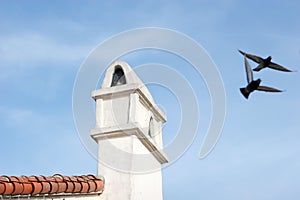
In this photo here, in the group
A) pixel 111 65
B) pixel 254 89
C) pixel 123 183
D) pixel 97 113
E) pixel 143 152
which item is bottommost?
pixel 254 89

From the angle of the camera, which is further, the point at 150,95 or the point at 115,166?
the point at 150,95

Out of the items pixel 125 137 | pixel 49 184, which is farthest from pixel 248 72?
pixel 125 137

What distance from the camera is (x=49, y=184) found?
5348 mm

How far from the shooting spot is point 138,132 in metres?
6.38

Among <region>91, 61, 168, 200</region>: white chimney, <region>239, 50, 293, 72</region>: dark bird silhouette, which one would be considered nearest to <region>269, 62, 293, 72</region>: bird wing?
<region>239, 50, 293, 72</region>: dark bird silhouette

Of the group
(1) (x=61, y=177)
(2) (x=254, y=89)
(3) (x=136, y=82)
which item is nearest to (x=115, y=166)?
(1) (x=61, y=177)

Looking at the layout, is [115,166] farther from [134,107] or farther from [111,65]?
[111,65]

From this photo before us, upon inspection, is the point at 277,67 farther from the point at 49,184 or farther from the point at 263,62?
the point at 49,184

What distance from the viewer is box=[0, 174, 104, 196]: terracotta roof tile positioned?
16.3 ft

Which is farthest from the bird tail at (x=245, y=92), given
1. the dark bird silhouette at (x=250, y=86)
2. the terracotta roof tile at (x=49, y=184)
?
the terracotta roof tile at (x=49, y=184)

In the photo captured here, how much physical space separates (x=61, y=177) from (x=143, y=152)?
139 cm

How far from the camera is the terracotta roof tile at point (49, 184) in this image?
4961 millimetres

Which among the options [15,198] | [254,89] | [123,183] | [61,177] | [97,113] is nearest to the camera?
[254,89]

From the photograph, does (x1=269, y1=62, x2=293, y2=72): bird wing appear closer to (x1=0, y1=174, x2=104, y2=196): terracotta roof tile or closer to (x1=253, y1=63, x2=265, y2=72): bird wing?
(x1=253, y1=63, x2=265, y2=72): bird wing
